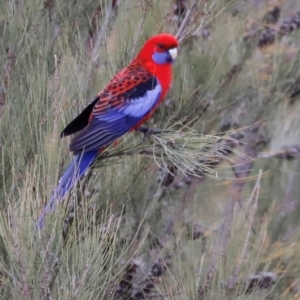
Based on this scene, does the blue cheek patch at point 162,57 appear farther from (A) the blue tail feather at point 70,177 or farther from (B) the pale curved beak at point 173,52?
(A) the blue tail feather at point 70,177

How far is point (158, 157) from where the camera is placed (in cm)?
150

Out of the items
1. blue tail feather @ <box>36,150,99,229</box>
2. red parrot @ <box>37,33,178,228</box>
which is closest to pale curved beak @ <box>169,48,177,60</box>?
red parrot @ <box>37,33,178,228</box>

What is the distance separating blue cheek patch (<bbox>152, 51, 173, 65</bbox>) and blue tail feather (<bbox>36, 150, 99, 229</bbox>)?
0.96 ft

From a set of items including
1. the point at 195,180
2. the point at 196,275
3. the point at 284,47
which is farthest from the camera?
the point at 195,180

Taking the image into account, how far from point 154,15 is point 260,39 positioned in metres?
0.35

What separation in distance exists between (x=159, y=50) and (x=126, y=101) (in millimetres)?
157

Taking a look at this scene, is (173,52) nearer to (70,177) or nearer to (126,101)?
(126,101)

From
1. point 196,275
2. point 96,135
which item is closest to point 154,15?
point 96,135

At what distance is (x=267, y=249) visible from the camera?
171 centimetres

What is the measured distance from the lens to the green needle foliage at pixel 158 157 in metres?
1.10

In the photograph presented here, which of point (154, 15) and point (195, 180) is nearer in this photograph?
point (154, 15)

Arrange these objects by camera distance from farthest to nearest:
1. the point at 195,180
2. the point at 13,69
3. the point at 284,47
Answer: the point at 195,180, the point at 284,47, the point at 13,69

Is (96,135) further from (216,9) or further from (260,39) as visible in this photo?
(260,39)

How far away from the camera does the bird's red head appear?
167cm
